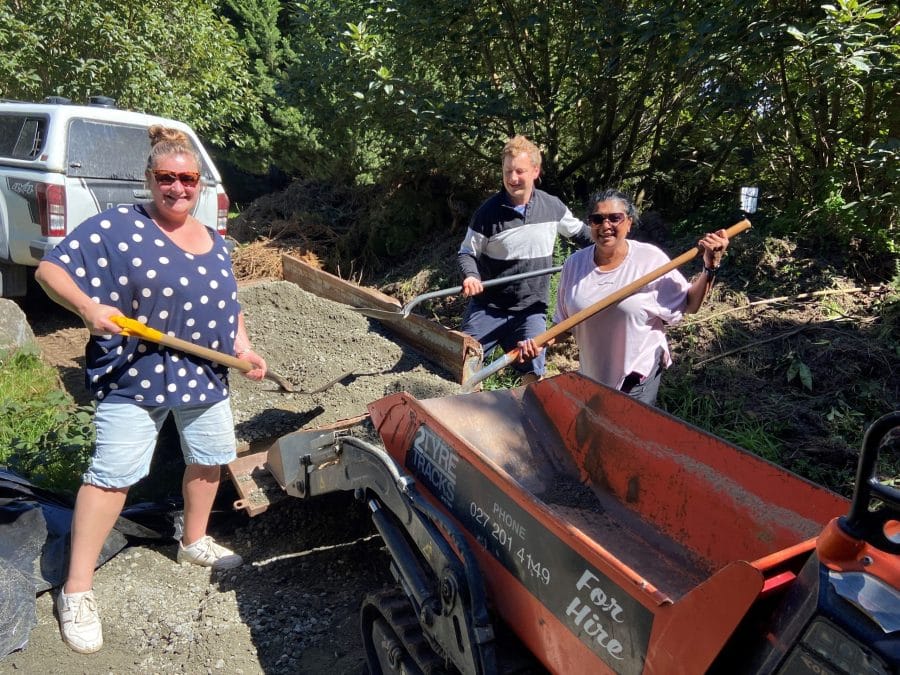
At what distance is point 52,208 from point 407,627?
4949 millimetres

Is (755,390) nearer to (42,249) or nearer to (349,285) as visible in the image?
(349,285)

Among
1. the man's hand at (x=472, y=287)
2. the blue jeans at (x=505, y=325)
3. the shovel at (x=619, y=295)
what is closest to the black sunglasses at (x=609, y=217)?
the shovel at (x=619, y=295)

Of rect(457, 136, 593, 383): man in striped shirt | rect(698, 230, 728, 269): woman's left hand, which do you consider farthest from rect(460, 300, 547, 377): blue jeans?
rect(698, 230, 728, 269): woman's left hand

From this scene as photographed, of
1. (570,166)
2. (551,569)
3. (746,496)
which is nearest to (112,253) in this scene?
(551,569)

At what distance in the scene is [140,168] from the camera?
241 inches

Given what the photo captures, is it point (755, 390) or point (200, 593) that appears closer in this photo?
point (200, 593)

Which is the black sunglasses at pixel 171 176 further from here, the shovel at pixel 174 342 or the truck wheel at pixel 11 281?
the truck wheel at pixel 11 281

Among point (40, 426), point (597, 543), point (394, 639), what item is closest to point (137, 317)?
point (394, 639)

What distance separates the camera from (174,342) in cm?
254

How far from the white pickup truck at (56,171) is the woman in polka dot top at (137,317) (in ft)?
10.8

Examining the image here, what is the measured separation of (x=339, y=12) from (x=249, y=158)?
7.81 m

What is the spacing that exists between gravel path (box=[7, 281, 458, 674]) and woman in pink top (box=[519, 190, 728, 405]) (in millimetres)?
1175

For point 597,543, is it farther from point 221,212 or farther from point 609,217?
point 221,212

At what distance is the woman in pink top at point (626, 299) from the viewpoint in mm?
2938
